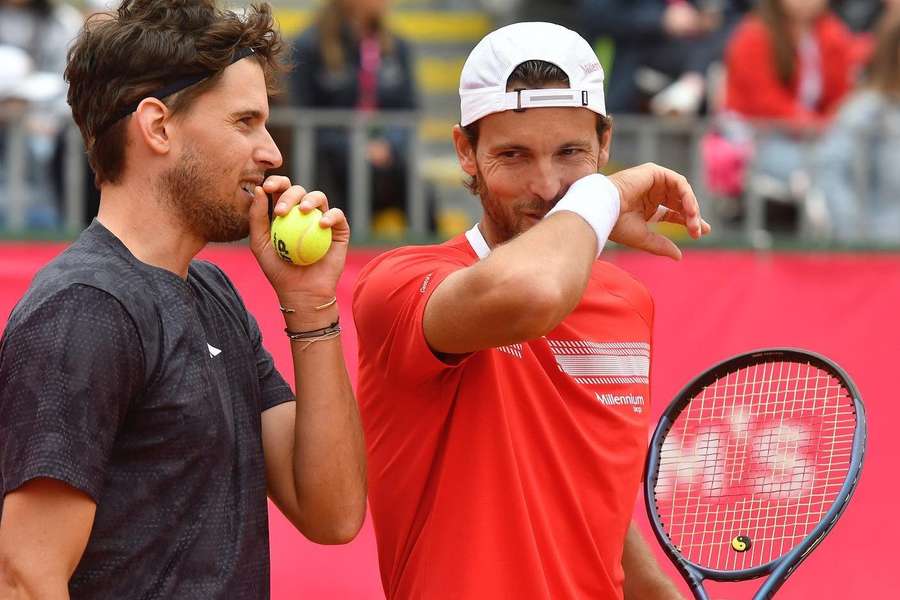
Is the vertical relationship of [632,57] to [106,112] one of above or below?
above

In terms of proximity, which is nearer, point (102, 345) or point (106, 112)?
point (102, 345)

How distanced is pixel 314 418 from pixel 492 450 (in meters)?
0.38

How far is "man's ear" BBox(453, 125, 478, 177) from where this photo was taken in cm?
347

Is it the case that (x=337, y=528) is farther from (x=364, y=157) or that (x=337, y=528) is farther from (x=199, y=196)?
(x=364, y=157)

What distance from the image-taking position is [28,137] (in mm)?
7355

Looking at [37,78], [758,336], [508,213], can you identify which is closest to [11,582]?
[508,213]

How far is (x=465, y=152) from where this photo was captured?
11.5 feet

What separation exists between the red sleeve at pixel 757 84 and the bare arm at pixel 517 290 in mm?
5561

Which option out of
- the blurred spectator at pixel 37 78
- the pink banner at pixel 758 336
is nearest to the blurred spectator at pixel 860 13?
the pink banner at pixel 758 336

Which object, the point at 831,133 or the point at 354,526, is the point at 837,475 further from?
the point at 831,133

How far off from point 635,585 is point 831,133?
4.77 m

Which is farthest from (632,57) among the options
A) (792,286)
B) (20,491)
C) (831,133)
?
(20,491)

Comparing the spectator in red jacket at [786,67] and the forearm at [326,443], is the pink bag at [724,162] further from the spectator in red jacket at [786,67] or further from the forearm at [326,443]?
the forearm at [326,443]

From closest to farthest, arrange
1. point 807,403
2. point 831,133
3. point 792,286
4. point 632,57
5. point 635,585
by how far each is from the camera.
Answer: point 635,585 → point 807,403 → point 792,286 → point 831,133 → point 632,57
